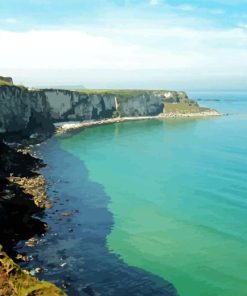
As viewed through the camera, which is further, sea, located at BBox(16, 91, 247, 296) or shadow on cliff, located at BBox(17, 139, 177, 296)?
sea, located at BBox(16, 91, 247, 296)

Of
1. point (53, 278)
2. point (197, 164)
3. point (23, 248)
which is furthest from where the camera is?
point (197, 164)

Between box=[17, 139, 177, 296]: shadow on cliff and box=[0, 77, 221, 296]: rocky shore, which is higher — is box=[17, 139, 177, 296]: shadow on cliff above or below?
below

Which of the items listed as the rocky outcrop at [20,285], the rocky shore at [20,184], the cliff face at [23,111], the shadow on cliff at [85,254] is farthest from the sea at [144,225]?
the cliff face at [23,111]

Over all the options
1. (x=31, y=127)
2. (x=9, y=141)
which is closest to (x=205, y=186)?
(x=9, y=141)

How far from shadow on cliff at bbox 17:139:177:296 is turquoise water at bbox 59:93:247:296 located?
1904 millimetres

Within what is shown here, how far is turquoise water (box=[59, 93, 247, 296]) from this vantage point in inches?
2162

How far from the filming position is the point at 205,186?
94938mm

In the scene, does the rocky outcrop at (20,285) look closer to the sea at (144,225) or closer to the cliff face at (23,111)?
the sea at (144,225)

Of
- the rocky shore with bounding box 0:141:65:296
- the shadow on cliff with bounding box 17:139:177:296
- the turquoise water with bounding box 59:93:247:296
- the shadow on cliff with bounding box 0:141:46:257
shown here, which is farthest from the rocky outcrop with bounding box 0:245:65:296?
the turquoise water with bounding box 59:93:247:296

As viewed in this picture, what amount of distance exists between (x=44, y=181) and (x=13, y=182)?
7564 mm

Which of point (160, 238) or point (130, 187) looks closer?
point (160, 238)

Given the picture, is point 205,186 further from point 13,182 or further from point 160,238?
point 13,182

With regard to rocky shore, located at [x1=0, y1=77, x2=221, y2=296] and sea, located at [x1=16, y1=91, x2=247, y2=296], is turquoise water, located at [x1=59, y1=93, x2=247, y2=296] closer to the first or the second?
sea, located at [x1=16, y1=91, x2=247, y2=296]

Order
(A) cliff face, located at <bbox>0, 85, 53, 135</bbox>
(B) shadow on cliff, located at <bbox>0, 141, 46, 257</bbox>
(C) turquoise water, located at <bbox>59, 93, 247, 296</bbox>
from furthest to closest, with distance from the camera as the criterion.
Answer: (A) cliff face, located at <bbox>0, 85, 53, 135</bbox>
(B) shadow on cliff, located at <bbox>0, 141, 46, 257</bbox>
(C) turquoise water, located at <bbox>59, 93, 247, 296</bbox>
